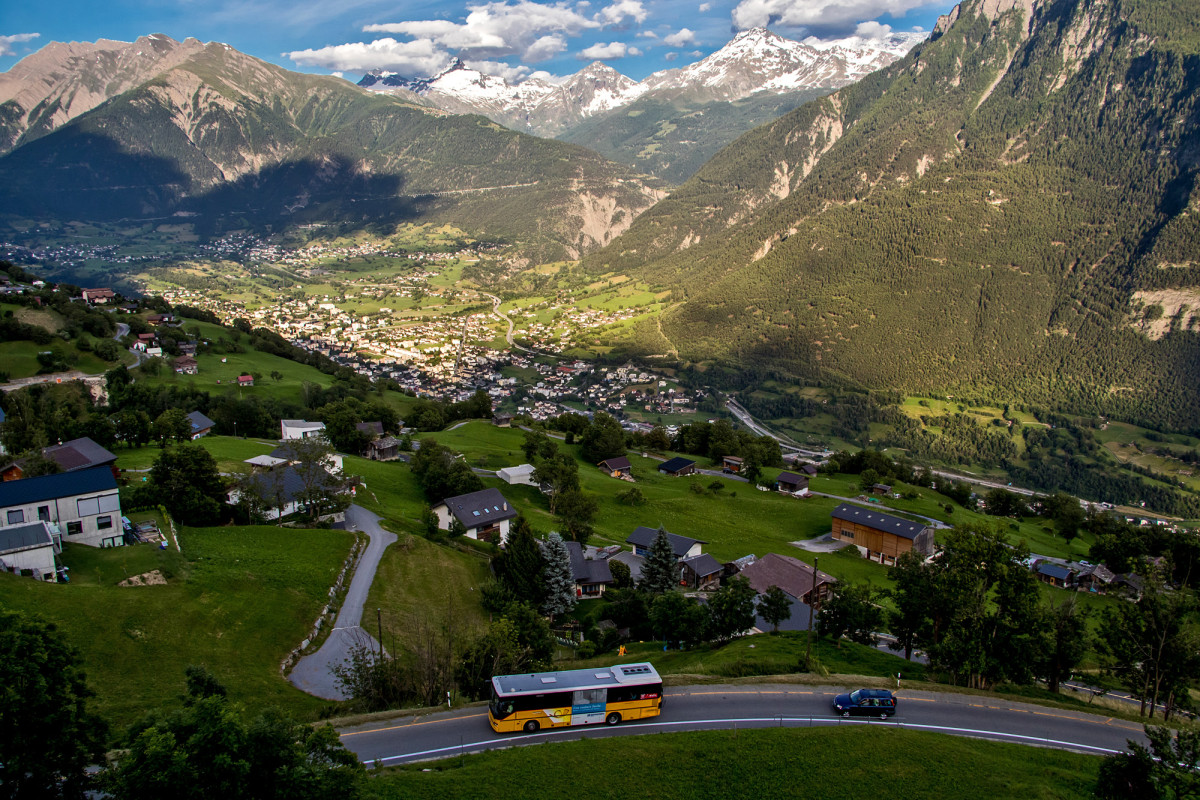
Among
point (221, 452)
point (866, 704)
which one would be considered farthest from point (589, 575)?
point (221, 452)

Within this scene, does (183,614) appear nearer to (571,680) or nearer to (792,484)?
(571,680)

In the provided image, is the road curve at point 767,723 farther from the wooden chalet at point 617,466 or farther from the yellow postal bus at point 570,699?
the wooden chalet at point 617,466

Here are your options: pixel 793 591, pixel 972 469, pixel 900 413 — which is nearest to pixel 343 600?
pixel 793 591

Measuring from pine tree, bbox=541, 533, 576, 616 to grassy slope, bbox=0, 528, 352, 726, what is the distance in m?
14.6

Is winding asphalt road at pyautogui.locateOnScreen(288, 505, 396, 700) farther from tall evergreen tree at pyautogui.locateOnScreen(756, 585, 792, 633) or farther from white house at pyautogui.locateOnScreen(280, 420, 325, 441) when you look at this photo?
white house at pyautogui.locateOnScreen(280, 420, 325, 441)

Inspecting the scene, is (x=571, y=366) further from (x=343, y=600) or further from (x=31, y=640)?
(x=31, y=640)

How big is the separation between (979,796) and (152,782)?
24665 millimetres

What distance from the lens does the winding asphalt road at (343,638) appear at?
32.3 meters

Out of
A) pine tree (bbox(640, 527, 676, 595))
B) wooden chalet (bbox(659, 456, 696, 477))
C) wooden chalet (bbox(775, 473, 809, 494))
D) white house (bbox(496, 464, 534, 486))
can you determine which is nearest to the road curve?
pine tree (bbox(640, 527, 676, 595))

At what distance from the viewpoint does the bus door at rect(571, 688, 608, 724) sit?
1037 inches

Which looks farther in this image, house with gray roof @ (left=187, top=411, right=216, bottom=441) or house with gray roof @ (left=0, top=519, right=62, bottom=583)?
house with gray roof @ (left=187, top=411, right=216, bottom=441)

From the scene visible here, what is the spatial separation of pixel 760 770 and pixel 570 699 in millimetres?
7478

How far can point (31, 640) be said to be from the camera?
18.5 m

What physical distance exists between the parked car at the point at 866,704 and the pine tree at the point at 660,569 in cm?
2417
